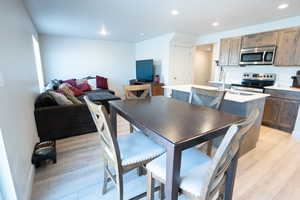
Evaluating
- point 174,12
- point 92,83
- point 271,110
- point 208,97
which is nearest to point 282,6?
point 174,12

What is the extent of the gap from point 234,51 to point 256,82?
100cm

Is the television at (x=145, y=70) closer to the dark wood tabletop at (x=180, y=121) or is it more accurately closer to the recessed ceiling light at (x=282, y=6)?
the recessed ceiling light at (x=282, y=6)

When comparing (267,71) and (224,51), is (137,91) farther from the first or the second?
(267,71)

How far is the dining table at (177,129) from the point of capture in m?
0.93

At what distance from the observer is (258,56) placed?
3.70 meters

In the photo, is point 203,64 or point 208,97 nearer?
point 208,97

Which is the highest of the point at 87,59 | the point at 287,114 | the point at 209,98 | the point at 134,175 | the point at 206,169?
the point at 87,59

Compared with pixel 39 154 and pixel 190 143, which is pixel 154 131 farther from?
pixel 39 154

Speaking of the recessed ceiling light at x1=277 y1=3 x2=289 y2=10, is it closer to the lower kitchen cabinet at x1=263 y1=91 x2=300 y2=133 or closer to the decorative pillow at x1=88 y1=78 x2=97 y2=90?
the lower kitchen cabinet at x1=263 y1=91 x2=300 y2=133

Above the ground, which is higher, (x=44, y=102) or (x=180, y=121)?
(x=180, y=121)

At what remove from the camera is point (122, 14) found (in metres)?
3.19

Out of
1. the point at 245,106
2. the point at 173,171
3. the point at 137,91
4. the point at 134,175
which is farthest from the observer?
the point at 137,91

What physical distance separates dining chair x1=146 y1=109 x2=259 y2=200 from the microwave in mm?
3386

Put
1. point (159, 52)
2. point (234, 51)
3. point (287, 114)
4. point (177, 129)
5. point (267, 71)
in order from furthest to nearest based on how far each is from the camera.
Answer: point (159, 52)
point (234, 51)
point (267, 71)
point (287, 114)
point (177, 129)
